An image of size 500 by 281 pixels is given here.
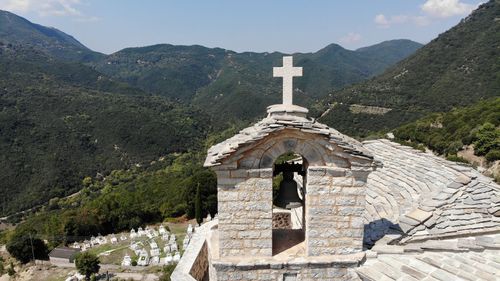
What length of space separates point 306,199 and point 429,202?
3.45 m

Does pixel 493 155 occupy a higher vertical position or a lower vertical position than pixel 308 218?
lower

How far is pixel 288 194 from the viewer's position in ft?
23.2

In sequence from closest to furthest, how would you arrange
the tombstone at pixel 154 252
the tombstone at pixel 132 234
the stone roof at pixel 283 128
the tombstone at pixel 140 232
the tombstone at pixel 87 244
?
the stone roof at pixel 283 128 → the tombstone at pixel 154 252 → the tombstone at pixel 140 232 → the tombstone at pixel 132 234 → the tombstone at pixel 87 244

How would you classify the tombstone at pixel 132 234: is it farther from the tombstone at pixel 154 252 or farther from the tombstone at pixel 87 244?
the tombstone at pixel 154 252

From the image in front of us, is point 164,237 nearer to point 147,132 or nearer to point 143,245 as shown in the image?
point 143,245

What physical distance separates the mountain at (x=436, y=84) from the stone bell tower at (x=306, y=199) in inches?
2155

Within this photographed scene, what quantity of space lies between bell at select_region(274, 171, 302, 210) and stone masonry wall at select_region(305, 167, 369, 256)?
109 cm

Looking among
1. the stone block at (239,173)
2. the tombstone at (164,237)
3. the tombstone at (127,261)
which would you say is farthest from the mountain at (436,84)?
the stone block at (239,173)

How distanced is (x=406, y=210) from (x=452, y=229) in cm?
111

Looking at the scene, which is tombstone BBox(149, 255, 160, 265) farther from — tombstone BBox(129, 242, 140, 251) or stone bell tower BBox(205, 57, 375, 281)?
stone bell tower BBox(205, 57, 375, 281)

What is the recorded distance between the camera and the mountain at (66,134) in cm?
8100

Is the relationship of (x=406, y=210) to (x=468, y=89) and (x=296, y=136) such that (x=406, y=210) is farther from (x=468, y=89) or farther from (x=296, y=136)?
(x=468, y=89)

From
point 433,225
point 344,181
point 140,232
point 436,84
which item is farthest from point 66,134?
point 433,225

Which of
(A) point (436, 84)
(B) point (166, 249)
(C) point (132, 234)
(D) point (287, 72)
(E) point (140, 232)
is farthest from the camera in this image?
(A) point (436, 84)
